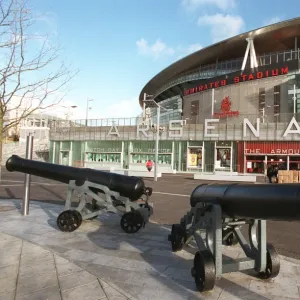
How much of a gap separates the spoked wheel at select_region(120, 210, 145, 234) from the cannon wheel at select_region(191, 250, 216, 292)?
9.73 ft

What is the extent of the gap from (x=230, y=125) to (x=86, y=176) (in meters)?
32.6

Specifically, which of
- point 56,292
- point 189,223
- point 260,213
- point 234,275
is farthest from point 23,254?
point 260,213

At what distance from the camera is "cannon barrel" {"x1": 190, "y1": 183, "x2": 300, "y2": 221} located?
10.3 ft

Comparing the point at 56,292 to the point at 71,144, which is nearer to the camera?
the point at 56,292

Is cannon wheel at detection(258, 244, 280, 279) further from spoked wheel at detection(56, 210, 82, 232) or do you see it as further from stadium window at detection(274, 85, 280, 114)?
stadium window at detection(274, 85, 280, 114)

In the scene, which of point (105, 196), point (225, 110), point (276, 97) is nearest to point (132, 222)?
point (105, 196)

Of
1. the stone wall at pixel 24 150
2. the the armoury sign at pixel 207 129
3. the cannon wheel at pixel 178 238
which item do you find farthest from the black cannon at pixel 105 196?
the stone wall at pixel 24 150

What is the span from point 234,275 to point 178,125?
3732 cm

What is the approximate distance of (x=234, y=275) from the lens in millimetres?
4598

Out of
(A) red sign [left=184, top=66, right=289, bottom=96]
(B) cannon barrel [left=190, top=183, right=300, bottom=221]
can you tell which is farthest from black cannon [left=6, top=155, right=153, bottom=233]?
(A) red sign [left=184, top=66, right=289, bottom=96]

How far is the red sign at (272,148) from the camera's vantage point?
34.9 meters

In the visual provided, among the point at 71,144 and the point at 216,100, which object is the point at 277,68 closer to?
the point at 216,100

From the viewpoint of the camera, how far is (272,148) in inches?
1415

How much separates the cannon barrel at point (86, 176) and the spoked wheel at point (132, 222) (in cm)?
44
